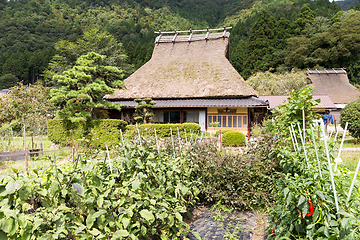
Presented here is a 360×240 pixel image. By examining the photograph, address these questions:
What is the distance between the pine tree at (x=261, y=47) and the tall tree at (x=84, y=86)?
2321 cm

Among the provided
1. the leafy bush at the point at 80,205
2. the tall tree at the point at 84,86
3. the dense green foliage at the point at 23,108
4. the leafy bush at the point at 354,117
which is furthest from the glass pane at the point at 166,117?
the leafy bush at the point at 80,205

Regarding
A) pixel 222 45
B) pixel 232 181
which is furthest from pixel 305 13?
pixel 232 181

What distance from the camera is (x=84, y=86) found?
1209cm

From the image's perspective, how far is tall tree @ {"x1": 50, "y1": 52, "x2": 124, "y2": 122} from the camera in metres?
11.1

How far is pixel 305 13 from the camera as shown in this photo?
34688 mm

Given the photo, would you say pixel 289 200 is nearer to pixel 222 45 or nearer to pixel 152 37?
pixel 222 45

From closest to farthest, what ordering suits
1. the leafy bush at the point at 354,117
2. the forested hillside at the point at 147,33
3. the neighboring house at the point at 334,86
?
the leafy bush at the point at 354,117, the neighboring house at the point at 334,86, the forested hillside at the point at 147,33

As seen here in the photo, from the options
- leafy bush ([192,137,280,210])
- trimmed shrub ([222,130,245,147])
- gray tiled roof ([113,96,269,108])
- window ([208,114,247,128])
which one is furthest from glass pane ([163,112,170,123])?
leafy bush ([192,137,280,210])

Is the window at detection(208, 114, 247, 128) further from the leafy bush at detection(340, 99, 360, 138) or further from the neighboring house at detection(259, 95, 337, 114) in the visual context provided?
the leafy bush at detection(340, 99, 360, 138)

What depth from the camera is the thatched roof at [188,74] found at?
1554 cm

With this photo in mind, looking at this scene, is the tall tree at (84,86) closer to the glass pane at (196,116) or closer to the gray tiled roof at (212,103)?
the gray tiled roof at (212,103)

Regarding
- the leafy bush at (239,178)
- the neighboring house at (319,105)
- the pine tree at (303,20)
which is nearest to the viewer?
the leafy bush at (239,178)

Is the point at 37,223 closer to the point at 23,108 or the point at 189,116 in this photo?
the point at 189,116

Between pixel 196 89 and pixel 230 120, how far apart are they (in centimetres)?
320
